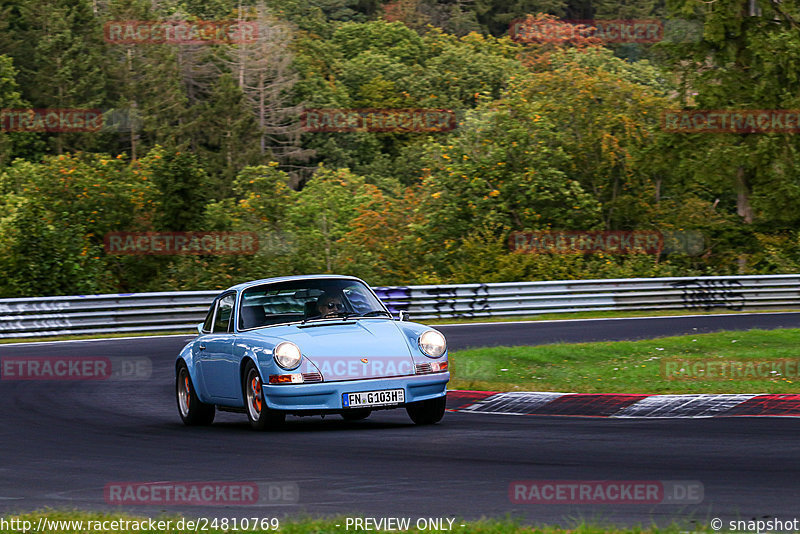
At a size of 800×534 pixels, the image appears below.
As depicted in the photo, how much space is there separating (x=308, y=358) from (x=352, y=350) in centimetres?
42

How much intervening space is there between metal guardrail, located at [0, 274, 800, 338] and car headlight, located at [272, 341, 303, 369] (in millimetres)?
15475

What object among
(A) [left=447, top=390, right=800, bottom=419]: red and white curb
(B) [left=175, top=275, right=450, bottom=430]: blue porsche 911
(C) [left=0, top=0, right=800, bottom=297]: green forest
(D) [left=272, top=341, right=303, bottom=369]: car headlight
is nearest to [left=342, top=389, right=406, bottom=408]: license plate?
(B) [left=175, top=275, right=450, bottom=430]: blue porsche 911

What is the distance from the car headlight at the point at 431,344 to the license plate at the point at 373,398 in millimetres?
517

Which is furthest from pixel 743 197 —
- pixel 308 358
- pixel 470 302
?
pixel 308 358

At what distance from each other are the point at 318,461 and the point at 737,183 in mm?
35443

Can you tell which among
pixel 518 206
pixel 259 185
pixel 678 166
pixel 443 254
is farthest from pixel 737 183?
pixel 259 185

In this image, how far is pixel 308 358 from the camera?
423 inches

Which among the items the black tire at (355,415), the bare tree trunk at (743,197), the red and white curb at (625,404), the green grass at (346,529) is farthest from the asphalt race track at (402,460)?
the bare tree trunk at (743,197)

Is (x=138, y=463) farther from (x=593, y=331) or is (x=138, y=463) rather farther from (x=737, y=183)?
(x=737, y=183)

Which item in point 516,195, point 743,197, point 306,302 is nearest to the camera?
point 306,302

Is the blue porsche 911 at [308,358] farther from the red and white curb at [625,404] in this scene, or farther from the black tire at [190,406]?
the red and white curb at [625,404]

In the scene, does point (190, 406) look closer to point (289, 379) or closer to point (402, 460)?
point (289, 379)

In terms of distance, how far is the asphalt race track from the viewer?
7.05 meters

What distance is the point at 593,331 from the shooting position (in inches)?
941
